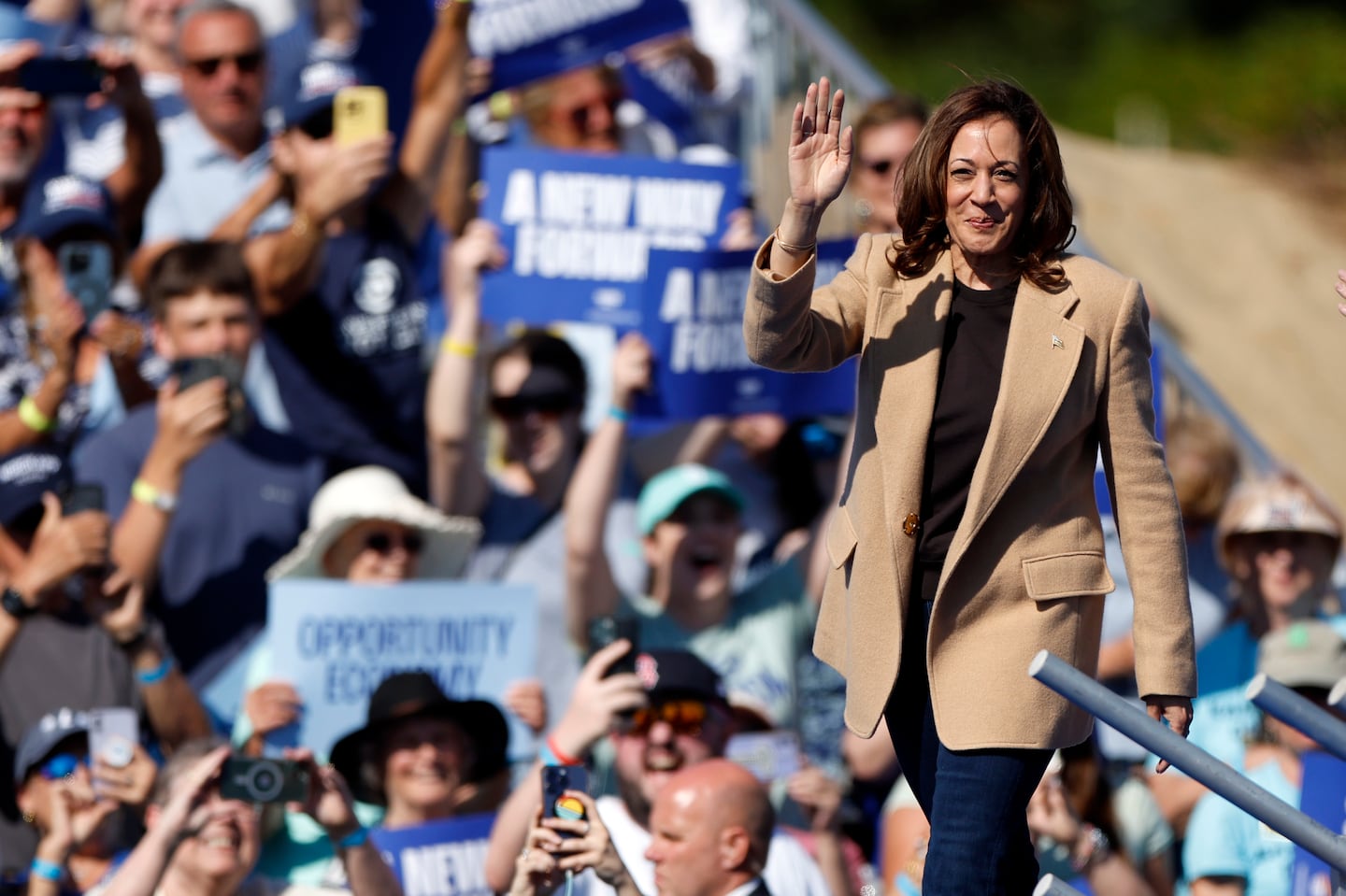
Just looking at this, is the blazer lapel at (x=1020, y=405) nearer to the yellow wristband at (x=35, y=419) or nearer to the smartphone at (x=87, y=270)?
the yellow wristband at (x=35, y=419)

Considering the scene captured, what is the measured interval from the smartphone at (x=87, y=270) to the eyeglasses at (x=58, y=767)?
1.80 metres

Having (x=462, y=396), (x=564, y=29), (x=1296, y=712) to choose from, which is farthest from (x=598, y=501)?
(x=1296, y=712)

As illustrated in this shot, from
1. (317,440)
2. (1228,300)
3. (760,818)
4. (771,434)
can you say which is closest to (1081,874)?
(760,818)

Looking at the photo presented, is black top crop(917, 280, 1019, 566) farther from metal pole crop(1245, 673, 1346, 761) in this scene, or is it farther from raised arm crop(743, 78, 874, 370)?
metal pole crop(1245, 673, 1346, 761)

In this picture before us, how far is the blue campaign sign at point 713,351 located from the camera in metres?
6.36

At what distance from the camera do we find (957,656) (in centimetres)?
345

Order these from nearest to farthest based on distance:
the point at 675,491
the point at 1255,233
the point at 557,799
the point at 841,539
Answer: the point at 841,539 → the point at 557,799 → the point at 675,491 → the point at 1255,233

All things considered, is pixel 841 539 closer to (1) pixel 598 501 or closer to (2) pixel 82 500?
(1) pixel 598 501

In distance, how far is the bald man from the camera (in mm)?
5027

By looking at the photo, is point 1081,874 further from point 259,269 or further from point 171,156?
point 171,156

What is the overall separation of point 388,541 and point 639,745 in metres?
1.16

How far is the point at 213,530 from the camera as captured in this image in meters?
6.44

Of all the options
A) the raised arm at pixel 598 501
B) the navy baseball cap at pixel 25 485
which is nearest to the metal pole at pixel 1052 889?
the raised arm at pixel 598 501

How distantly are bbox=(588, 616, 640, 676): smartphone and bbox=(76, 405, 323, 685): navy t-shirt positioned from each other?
1499mm
